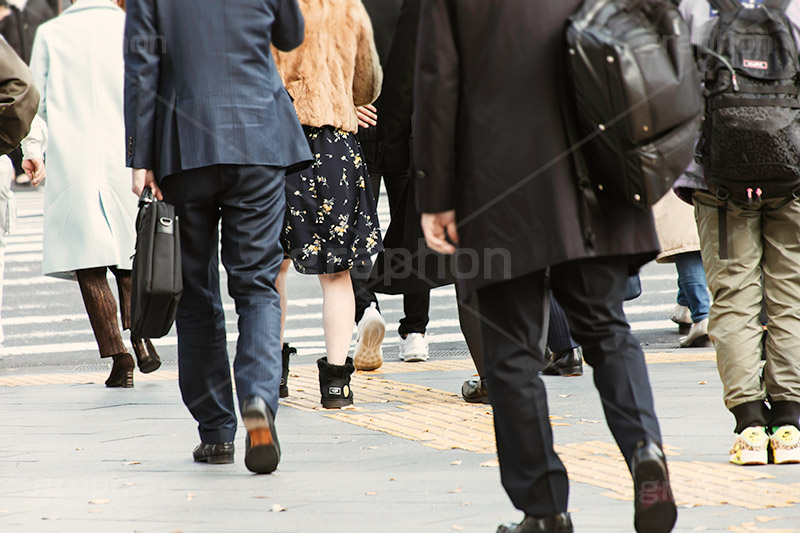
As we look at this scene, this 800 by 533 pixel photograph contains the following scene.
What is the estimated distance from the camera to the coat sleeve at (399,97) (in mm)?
5848

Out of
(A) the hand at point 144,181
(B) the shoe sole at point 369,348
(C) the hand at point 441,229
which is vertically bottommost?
(B) the shoe sole at point 369,348

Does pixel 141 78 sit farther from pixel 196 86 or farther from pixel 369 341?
pixel 369 341

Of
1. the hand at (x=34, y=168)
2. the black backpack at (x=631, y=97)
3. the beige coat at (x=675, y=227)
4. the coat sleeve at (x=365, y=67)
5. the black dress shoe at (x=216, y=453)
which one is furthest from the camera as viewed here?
the beige coat at (x=675, y=227)

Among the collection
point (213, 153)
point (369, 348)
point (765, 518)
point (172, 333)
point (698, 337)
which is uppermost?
point (213, 153)

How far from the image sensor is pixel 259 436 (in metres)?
4.20

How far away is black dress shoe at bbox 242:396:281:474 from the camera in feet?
13.7

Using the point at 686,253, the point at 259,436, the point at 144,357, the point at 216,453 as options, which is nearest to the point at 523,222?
the point at 259,436

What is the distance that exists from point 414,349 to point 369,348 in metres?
0.63

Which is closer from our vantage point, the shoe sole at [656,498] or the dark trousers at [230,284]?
the shoe sole at [656,498]

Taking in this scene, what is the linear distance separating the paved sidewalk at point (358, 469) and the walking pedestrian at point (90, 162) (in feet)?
1.70

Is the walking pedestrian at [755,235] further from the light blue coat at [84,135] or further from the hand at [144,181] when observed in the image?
the light blue coat at [84,135]

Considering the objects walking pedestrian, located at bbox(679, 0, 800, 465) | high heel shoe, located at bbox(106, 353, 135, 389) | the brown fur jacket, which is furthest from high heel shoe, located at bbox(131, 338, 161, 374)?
walking pedestrian, located at bbox(679, 0, 800, 465)

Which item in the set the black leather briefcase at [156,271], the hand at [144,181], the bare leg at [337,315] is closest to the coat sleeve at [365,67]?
the bare leg at [337,315]

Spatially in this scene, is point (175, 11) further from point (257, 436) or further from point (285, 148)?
point (257, 436)
